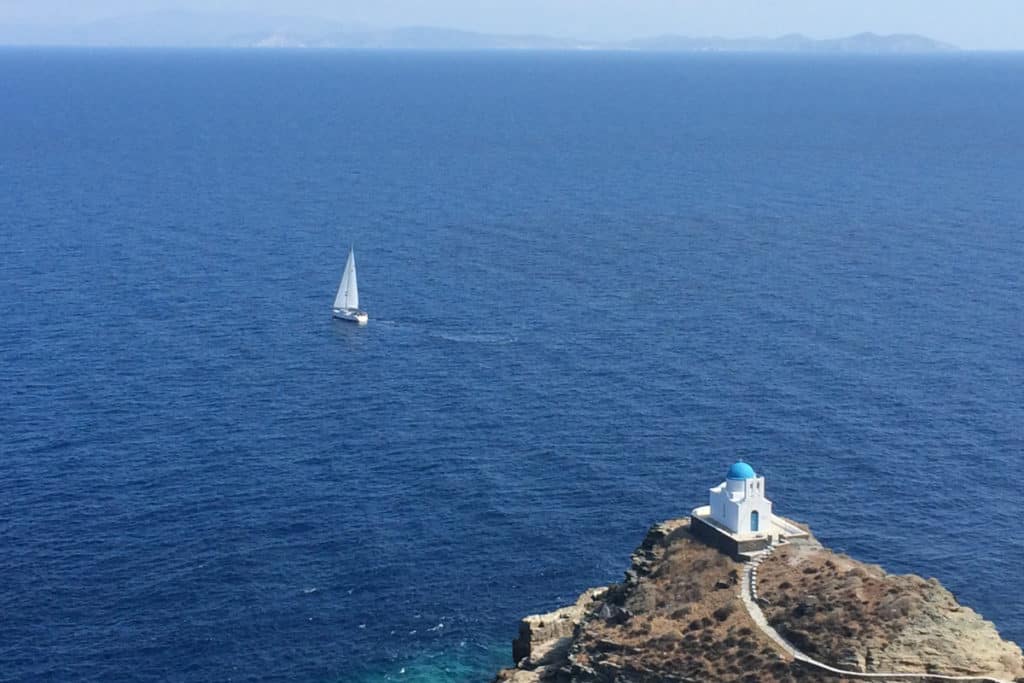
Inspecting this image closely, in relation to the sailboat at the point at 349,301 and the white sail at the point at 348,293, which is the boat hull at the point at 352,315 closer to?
the sailboat at the point at 349,301

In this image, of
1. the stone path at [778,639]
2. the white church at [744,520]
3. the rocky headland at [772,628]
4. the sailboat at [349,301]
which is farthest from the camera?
the sailboat at [349,301]

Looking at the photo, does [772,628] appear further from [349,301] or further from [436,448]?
[349,301]

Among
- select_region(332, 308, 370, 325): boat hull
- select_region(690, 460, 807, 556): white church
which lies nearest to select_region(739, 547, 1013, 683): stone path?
select_region(690, 460, 807, 556): white church

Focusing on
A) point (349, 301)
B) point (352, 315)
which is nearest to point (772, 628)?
point (352, 315)

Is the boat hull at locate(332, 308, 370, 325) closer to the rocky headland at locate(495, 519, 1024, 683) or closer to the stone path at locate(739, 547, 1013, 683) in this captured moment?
the rocky headland at locate(495, 519, 1024, 683)

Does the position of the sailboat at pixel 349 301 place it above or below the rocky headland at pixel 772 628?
below

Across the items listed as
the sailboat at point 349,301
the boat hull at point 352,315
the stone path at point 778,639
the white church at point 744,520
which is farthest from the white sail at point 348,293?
the stone path at point 778,639

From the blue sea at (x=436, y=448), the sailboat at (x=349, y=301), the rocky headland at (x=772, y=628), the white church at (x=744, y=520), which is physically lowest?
the blue sea at (x=436, y=448)
